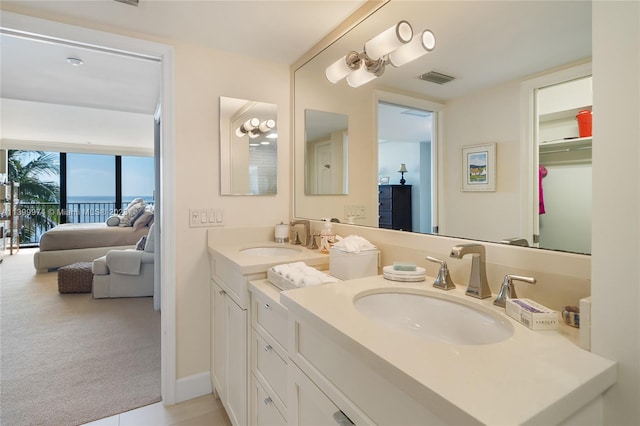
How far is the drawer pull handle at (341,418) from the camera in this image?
28.7 inches

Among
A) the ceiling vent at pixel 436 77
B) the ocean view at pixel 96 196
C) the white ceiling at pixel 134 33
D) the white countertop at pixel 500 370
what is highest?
the white ceiling at pixel 134 33

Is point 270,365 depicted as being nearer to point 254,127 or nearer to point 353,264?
point 353,264

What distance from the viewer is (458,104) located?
48.7 inches

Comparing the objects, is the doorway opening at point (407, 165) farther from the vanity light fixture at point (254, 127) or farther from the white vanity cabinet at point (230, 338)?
the vanity light fixture at point (254, 127)

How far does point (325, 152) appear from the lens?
82.6 inches

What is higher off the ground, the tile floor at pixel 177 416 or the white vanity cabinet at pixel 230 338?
the white vanity cabinet at pixel 230 338

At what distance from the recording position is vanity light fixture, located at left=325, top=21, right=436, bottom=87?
1.33m

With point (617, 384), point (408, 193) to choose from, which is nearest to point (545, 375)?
point (617, 384)

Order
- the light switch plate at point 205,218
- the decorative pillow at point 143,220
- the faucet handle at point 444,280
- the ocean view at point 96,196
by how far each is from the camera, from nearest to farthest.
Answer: the faucet handle at point 444,280 < the light switch plate at point 205,218 < the decorative pillow at point 143,220 < the ocean view at point 96,196

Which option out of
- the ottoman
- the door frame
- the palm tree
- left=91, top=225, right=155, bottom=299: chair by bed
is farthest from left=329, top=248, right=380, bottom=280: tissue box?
the palm tree

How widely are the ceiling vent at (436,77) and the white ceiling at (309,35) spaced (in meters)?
0.02

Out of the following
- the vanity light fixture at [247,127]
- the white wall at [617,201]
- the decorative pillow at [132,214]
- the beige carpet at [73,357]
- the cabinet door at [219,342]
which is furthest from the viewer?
the decorative pillow at [132,214]

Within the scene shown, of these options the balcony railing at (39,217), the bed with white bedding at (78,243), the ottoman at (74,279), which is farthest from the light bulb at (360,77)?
the balcony railing at (39,217)

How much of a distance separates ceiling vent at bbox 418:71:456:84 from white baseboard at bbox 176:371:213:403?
6.85ft
